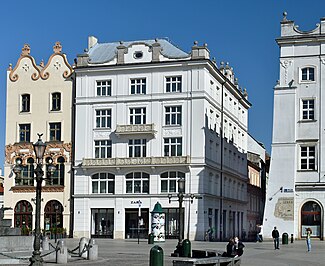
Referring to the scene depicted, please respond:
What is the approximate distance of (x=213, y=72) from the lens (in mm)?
66438

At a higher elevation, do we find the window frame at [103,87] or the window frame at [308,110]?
the window frame at [103,87]

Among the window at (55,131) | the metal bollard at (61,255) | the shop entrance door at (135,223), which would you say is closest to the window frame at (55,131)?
the window at (55,131)

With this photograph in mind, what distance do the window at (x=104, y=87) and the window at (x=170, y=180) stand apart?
394 inches

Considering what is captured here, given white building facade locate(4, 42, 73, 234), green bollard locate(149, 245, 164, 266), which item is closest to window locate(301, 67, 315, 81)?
white building facade locate(4, 42, 73, 234)

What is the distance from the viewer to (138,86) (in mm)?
65750

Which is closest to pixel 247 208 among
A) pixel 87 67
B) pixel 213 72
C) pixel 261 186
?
pixel 261 186

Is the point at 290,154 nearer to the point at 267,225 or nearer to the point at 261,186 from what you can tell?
the point at 267,225

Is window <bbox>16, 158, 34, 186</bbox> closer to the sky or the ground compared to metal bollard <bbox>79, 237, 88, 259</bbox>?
closer to the sky

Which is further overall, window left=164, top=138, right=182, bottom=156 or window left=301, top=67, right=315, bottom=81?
window left=164, top=138, right=182, bottom=156

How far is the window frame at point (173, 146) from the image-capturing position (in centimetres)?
6362

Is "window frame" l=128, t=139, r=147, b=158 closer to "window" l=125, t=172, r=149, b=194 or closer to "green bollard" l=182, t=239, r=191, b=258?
"window" l=125, t=172, r=149, b=194

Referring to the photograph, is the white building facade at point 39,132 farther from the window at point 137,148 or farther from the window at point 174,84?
the window at point 174,84

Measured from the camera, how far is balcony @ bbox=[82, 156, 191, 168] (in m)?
62.6

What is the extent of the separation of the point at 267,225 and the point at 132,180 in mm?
15782
